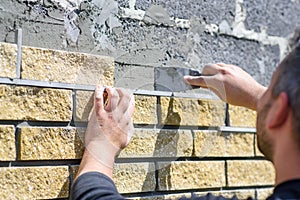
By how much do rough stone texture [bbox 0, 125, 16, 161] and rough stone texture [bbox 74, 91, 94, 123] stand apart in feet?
0.80

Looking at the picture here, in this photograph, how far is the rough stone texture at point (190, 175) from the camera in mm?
2381

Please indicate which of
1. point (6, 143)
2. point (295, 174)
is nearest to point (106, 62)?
point (6, 143)

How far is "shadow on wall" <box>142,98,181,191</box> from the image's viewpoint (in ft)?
7.64

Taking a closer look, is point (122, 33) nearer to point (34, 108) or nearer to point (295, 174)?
point (34, 108)

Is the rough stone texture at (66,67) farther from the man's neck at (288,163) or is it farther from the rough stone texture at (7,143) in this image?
the man's neck at (288,163)

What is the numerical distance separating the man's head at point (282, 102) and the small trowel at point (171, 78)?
0.51 m

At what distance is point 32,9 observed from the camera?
6.63 ft

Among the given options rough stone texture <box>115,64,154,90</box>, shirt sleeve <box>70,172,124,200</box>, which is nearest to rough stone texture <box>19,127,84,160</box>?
shirt sleeve <box>70,172,124,200</box>

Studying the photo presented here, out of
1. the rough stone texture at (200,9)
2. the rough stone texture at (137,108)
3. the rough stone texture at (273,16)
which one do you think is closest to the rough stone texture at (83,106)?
the rough stone texture at (137,108)

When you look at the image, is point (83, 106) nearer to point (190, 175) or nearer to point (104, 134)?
point (104, 134)

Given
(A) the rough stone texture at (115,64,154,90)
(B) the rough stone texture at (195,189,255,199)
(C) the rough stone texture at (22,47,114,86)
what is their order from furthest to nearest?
(B) the rough stone texture at (195,189,255,199), (A) the rough stone texture at (115,64,154,90), (C) the rough stone texture at (22,47,114,86)

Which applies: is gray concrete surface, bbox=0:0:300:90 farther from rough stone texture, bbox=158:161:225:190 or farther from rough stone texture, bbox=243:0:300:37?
rough stone texture, bbox=158:161:225:190

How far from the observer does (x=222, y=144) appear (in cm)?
260

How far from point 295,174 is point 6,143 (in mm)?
891
